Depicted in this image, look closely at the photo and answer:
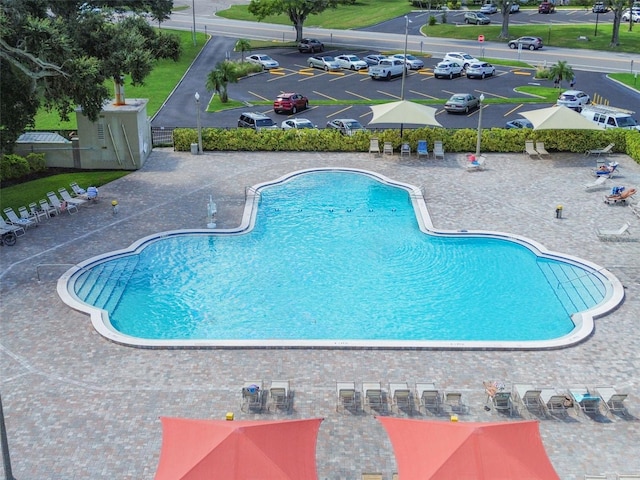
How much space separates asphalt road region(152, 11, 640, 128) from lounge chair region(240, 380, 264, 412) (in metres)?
28.9

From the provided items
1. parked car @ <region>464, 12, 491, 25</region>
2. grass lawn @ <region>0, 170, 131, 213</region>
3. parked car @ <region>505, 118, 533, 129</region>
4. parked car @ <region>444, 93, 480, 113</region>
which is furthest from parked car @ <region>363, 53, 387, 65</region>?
grass lawn @ <region>0, 170, 131, 213</region>

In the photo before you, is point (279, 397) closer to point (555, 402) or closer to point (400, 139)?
point (555, 402)

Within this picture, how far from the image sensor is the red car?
48.5 m

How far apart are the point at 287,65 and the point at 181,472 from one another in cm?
5306

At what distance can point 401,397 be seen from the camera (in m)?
19.5

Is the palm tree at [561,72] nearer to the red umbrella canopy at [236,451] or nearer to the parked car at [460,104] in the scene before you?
the parked car at [460,104]

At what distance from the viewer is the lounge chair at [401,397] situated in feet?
63.7

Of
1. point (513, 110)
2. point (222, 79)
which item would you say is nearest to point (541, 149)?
point (513, 110)

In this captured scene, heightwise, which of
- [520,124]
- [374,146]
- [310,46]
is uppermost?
[310,46]

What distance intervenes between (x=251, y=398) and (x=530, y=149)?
25.3 meters

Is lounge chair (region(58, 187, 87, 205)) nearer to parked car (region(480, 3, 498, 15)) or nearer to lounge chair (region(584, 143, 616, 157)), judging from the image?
lounge chair (region(584, 143, 616, 157))

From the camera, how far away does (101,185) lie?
3534cm

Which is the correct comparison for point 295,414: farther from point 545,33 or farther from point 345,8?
point 345,8

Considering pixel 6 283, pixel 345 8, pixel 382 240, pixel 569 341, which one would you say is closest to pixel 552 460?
pixel 569 341
